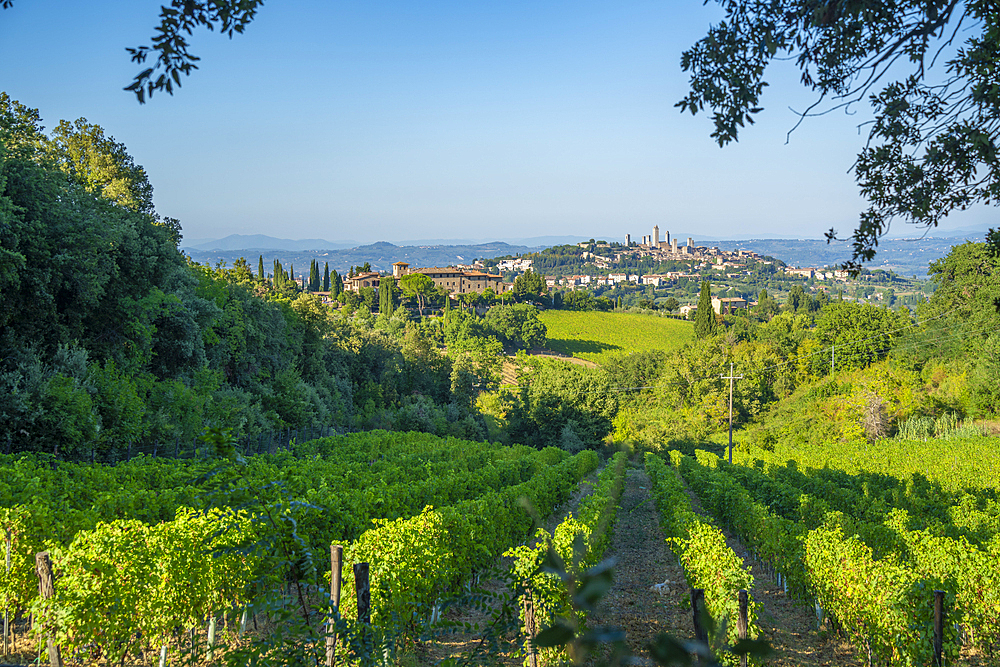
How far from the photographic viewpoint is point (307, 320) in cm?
3719

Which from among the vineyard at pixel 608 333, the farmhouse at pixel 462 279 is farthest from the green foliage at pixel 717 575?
the farmhouse at pixel 462 279

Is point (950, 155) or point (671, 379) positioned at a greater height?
point (950, 155)

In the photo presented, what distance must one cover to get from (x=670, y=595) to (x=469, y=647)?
4207 millimetres

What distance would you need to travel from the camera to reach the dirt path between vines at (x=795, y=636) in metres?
7.13

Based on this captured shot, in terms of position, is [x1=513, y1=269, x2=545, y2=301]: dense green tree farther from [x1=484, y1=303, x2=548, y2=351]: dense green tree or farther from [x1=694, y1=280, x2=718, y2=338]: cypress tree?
[x1=694, y1=280, x2=718, y2=338]: cypress tree

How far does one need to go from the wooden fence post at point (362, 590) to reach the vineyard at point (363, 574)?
0.04 ft

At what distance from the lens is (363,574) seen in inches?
187

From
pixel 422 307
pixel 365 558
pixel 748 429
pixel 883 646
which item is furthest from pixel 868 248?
pixel 422 307

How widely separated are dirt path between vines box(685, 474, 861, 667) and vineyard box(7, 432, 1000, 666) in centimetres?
11

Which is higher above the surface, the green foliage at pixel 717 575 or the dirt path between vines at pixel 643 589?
the green foliage at pixel 717 575

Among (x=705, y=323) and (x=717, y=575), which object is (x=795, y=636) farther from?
(x=705, y=323)

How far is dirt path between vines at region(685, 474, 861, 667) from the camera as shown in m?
7.13

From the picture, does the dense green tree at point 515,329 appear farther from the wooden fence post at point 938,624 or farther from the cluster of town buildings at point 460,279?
the wooden fence post at point 938,624

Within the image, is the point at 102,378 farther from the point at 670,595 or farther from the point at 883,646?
the point at 883,646
